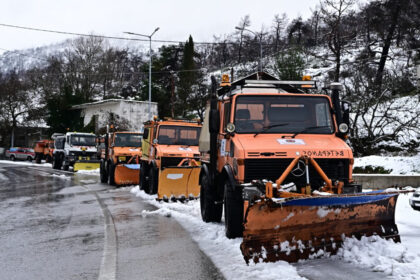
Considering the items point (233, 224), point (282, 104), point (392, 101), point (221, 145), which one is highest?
point (392, 101)

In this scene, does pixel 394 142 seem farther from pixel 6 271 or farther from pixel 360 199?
pixel 6 271

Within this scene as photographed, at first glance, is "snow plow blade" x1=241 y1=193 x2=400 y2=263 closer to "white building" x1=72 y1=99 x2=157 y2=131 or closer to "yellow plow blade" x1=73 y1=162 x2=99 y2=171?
"yellow plow blade" x1=73 y1=162 x2=99 y2=171

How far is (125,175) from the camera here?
1862cm

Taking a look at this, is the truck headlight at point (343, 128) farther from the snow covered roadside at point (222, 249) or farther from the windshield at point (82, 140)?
the windshield at point (82, 140)

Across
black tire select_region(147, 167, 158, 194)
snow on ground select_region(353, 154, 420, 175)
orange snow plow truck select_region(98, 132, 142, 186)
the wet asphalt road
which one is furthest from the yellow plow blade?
snow on ground select_region(353, 154, 420, 175)

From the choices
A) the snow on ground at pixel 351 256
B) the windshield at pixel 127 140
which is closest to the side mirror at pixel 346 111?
the snow on ground at pixel 351 256

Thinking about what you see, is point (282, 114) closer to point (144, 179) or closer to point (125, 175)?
point (144, 179)

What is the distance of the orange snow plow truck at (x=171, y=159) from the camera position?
39.0ft

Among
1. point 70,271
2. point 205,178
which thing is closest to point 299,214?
point 70,271

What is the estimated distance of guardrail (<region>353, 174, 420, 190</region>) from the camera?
1370 centimetres

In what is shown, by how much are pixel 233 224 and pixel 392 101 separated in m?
15.9

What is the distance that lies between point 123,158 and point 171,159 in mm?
5618

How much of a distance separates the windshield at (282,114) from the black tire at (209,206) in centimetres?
166

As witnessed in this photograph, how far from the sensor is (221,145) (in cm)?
764
